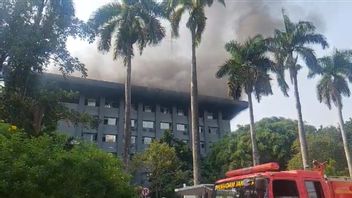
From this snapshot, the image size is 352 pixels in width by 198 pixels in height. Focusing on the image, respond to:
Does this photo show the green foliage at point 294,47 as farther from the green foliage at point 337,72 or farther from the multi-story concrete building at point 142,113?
the multi-story concrete building at point 142,113

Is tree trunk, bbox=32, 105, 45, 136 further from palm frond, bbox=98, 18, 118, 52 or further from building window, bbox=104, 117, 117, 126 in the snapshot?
building window, bbox=104, 117, 117, 126

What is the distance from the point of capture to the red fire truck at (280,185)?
9.93m

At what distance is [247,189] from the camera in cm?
1002

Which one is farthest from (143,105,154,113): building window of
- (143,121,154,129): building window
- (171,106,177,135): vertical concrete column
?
(171,106,177,135): vertical concrete column

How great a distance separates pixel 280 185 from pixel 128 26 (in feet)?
70.0

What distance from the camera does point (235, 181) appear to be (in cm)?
1073

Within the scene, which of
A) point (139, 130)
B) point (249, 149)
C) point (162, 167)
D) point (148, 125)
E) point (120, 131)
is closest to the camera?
point (162, 167)

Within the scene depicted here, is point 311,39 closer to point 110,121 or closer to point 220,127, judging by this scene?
point 110,121

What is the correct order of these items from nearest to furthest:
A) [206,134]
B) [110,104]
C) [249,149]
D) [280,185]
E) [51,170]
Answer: [280,185] → [51,170] → [249,149] → [110,104] → [206,134]

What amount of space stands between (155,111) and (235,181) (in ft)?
188

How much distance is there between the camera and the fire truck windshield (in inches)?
385

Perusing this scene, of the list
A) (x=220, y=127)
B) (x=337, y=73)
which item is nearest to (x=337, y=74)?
(x=337, y=73)

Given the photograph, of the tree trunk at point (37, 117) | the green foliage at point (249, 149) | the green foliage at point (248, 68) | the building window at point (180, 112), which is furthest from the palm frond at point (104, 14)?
the building window at point (180, 112)

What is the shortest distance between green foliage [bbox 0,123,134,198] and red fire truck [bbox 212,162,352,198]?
3.84 meters
